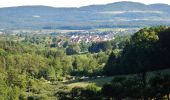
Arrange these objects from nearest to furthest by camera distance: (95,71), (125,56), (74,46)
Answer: (125,56), (95,71), (74,46)

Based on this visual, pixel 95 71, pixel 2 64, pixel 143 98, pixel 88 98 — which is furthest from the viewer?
pixel 2 64

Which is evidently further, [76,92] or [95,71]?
[95,71]

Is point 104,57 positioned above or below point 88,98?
below

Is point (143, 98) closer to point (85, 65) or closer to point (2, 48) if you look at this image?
point (85, 65)

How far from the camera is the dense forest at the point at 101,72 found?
50.3 meters

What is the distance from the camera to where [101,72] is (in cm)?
8894

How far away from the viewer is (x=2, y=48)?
144500 mm

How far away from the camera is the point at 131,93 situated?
48.6m

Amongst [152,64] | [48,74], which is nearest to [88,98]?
[152,64]

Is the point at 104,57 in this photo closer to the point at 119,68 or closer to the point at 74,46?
the point at 119,68

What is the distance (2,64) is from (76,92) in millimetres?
62590

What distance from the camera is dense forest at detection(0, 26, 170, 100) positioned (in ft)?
165

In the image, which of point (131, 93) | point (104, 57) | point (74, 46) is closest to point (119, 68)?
point (131, 93)

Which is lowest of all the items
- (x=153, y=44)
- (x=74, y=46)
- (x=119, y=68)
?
(x=74, y=46)
